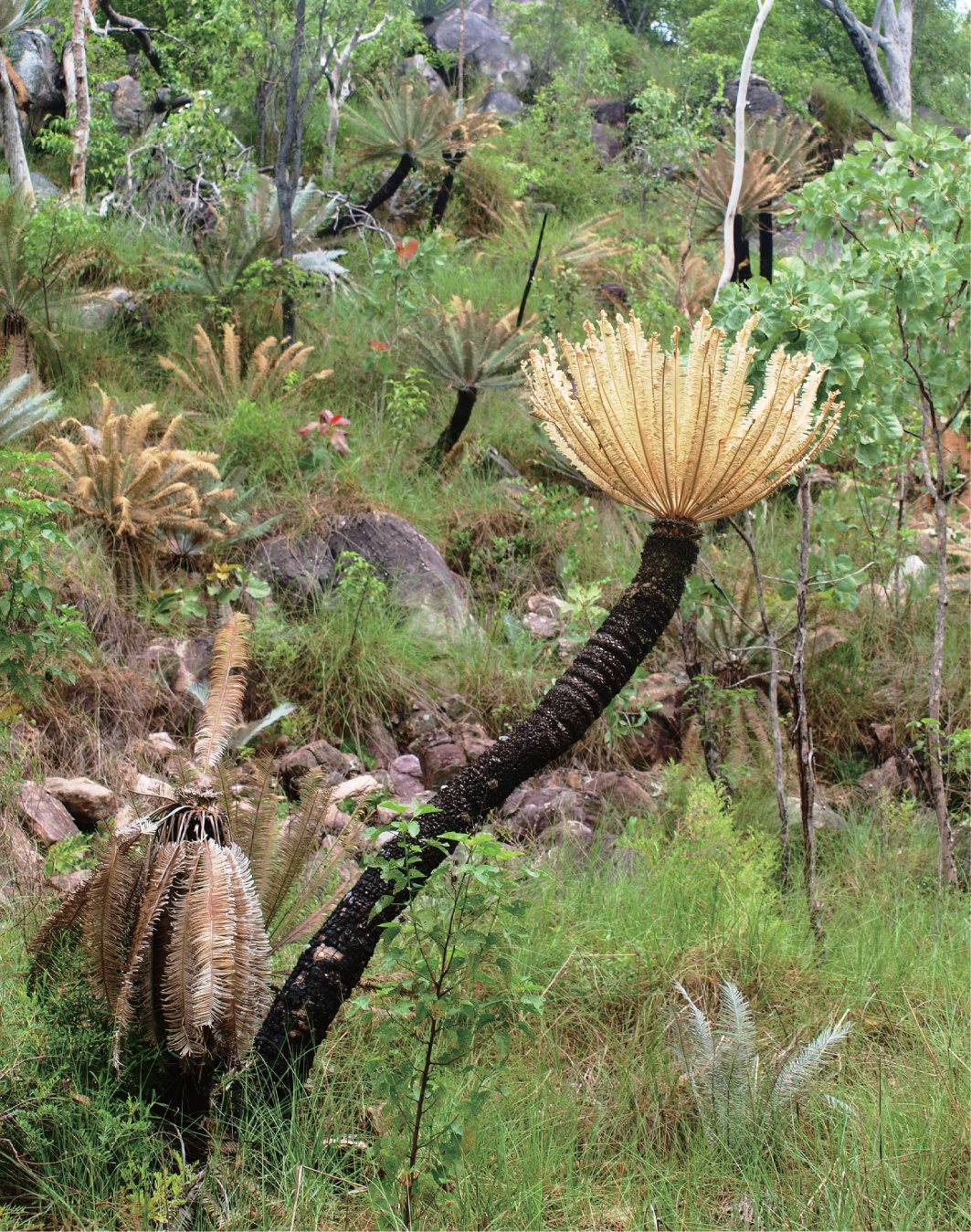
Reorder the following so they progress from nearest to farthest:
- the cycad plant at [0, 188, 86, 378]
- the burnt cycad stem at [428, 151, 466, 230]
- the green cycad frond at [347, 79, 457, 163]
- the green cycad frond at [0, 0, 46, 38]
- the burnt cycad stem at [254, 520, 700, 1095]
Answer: the burnt cycad stem at [254, 520, 700, 1095] → the cycad plant at [0, 188, 86, 378] → the green cycad frond at [0, 0, 46, 38] → the green cycad frond at [347, 79, 457, 163] → the burnt cycad stem at [428, 151, 466, 230]

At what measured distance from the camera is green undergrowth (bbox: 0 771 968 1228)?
7.47ft

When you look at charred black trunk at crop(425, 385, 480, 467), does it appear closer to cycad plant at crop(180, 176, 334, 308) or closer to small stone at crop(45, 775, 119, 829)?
cycad plant at crop(180, 176, 334, 308)

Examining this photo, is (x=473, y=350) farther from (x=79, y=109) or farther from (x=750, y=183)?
(x=79, y=109)

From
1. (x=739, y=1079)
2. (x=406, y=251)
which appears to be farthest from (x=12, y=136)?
(x=739, y=1079)

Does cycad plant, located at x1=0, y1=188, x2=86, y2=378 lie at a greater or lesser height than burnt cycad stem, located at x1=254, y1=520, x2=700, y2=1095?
greater

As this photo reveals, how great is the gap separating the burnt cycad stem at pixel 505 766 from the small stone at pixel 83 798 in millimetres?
1934

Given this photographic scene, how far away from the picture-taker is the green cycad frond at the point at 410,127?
929 centimetres

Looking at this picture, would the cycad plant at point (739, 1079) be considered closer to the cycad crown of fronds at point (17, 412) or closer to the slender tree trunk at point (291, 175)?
the cycad crown of fronds at point (17, 412)

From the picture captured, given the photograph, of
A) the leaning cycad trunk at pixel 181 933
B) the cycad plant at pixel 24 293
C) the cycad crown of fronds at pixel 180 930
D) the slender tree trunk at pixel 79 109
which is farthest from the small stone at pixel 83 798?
the slender tree trunk at pixel 79 109

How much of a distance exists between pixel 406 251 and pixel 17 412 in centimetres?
296

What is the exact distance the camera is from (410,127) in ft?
30.7

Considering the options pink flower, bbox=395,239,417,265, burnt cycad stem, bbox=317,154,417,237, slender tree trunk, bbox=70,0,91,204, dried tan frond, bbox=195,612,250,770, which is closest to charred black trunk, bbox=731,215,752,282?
Result: pink flower, bbox=395,239,417,265

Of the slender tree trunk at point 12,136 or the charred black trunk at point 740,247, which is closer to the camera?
the charred black trunk at point 740,247

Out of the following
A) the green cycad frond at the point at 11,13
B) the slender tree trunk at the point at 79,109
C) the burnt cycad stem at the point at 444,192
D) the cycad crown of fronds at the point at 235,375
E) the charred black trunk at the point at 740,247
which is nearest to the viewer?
the cycad crown of fronds at the point at 235,375
